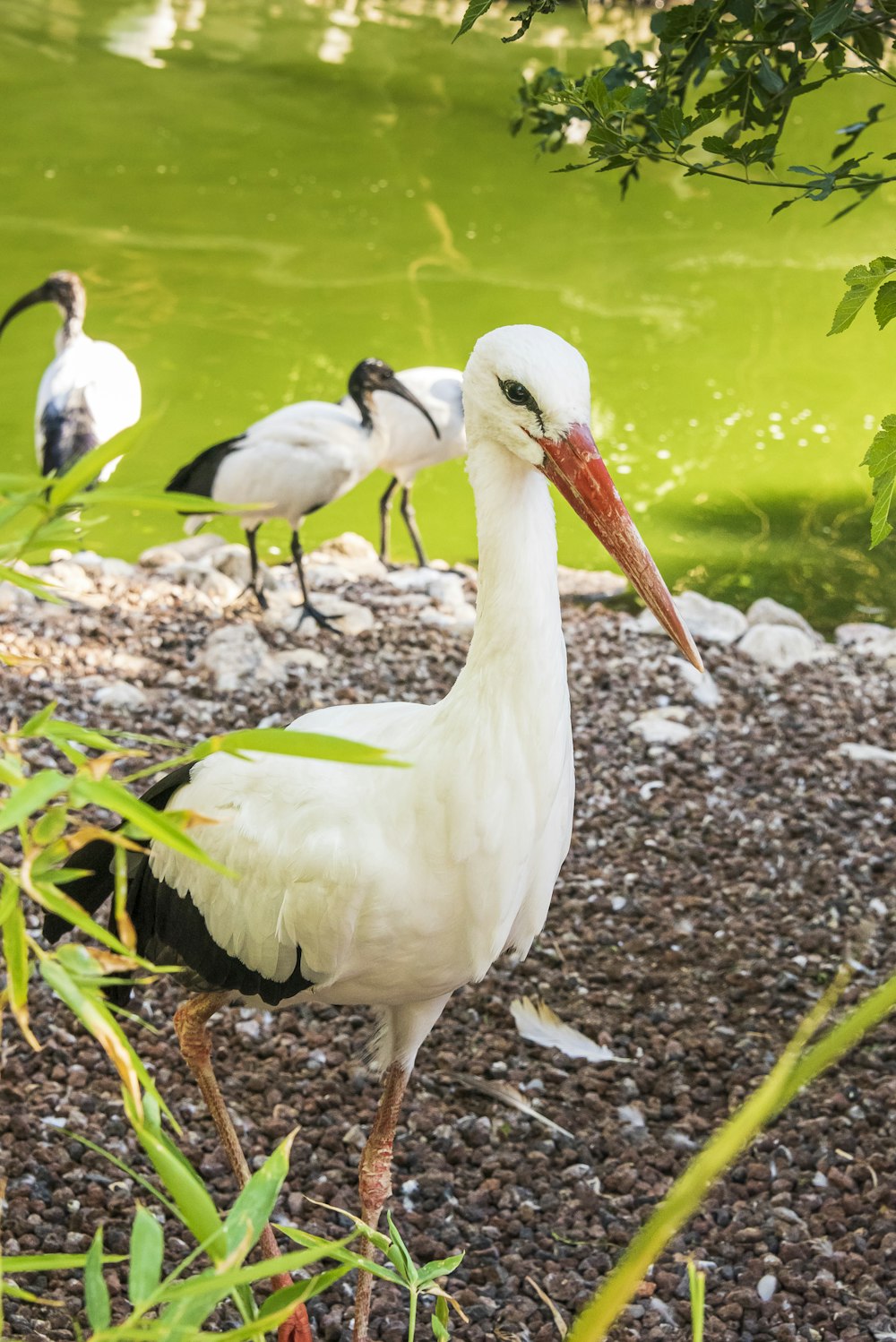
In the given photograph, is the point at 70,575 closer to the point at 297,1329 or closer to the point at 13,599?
the point at 13,599

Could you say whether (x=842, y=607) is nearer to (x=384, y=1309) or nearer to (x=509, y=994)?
(x=509, y=994)

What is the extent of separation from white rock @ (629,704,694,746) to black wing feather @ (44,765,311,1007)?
196cm

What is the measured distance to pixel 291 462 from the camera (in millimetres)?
4465

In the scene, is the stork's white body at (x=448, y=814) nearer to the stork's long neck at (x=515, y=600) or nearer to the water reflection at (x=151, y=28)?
the stork's long neck at (x=515, y=600)

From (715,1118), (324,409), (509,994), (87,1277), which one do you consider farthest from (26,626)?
(87,1277)

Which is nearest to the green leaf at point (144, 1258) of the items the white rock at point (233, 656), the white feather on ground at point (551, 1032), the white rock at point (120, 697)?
the white feather on ground at point (551, 1032)

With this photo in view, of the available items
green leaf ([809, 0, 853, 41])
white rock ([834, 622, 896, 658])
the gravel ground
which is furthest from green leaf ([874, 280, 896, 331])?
white rock ([834, 622, 896, 658])

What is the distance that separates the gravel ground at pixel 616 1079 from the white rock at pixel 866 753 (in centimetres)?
3

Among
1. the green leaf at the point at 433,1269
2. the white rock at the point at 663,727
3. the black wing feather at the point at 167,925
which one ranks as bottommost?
the white rock at the point at 663,727

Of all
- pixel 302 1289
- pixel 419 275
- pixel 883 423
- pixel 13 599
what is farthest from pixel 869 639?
pixel 419 275

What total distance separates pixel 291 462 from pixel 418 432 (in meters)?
0.67

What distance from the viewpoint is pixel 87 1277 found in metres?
0.90

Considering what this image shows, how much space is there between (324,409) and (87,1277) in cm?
394

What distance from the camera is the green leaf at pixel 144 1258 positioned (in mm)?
838
